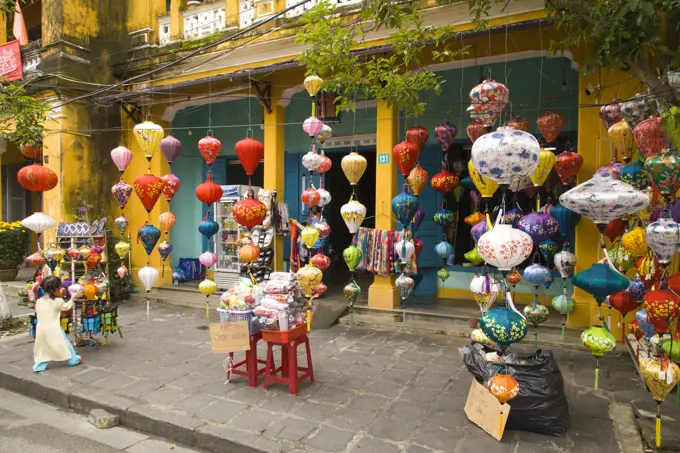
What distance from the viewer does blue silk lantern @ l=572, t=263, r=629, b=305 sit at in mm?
4277

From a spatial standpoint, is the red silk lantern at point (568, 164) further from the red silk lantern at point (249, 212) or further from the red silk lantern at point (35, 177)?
the red silk lantern at point (35, 177)

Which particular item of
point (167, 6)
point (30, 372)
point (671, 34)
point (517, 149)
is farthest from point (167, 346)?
point (167, 6)

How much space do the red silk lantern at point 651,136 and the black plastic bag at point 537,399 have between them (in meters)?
2.32

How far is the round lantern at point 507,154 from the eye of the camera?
13.0 ft

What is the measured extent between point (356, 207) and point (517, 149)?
3.66 metres

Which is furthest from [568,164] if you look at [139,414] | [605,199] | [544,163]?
[139,414]

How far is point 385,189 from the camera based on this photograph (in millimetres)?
8664

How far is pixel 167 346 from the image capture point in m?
7.36

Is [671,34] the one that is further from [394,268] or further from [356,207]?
[394,268]

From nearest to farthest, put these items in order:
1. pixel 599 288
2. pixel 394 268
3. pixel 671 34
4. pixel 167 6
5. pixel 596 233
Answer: pixel 599 288 → pixel 671 34 → pixel 596 233 → pixel 394 268 → pixel 167 6

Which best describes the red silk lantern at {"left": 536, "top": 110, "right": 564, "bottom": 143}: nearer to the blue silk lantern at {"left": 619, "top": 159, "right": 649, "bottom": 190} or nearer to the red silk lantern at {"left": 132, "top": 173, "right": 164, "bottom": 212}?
the blue silk lantern at {"left": 619, "top": 159, "right": 649, "bottom": 190}

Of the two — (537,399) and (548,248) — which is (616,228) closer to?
(548,248)

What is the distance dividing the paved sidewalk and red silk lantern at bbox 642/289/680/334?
116 centimetres

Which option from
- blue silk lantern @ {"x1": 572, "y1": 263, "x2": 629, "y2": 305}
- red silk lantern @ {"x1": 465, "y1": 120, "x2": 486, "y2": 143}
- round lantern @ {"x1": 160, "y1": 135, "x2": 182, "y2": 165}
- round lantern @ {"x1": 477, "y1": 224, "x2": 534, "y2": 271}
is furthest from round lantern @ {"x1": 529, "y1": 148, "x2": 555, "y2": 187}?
round lantern @ {"x1": 160, "y1": 135, "x2": 182, "y2": 165}
